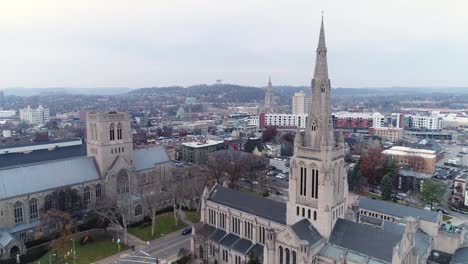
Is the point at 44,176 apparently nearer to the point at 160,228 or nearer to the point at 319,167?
the point at 160,228

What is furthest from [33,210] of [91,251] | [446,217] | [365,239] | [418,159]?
[418,159]

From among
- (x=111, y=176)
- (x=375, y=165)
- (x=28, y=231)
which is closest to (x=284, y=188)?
(x=375, y=165)

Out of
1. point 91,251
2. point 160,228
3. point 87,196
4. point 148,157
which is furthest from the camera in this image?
point 148,157

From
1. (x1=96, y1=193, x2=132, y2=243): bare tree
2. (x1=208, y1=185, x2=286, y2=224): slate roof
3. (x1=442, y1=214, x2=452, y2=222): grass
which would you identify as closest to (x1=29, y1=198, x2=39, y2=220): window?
(x1=96, y1=193, x2=132, y2=243): bare tree

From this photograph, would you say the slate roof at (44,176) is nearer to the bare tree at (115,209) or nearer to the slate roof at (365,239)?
the bare tree at (115,209)

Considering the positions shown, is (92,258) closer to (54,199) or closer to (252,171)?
(54,199)
